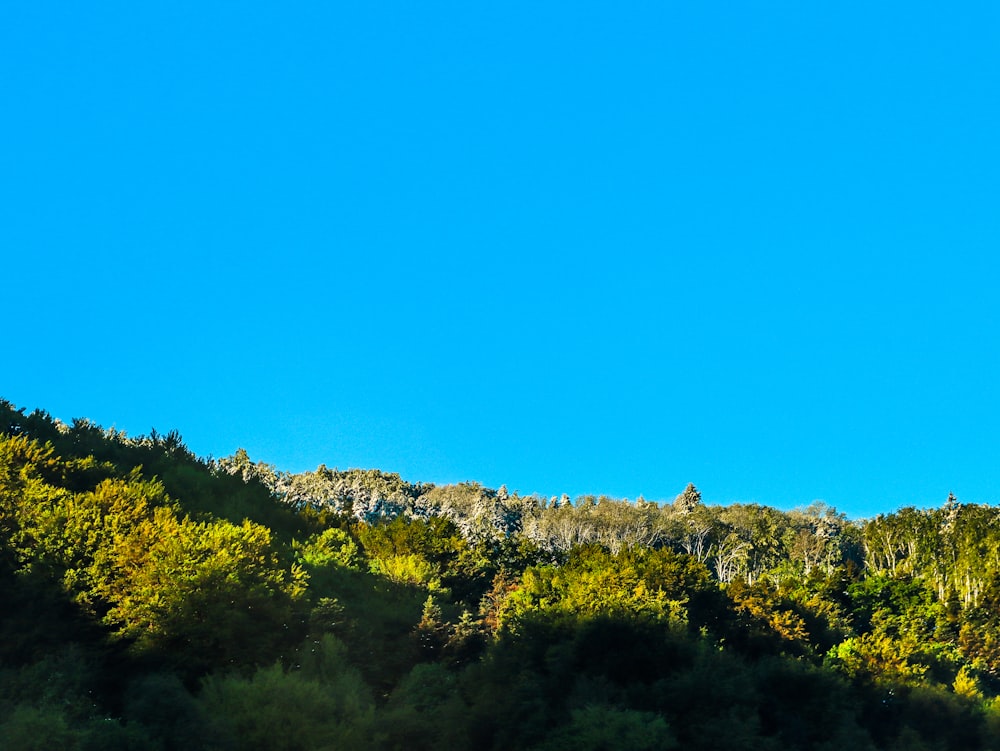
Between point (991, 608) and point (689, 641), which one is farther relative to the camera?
point (991, 608)

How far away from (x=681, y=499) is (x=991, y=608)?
80.8 metres

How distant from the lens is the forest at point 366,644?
3566cm

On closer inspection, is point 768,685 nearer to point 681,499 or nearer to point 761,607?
point 761,607

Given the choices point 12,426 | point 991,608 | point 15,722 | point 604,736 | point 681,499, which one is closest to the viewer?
point 15,722

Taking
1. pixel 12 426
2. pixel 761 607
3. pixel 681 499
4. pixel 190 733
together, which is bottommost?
pixel 190 733

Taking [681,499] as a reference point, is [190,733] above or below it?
below

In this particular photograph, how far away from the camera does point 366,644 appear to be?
175 feet

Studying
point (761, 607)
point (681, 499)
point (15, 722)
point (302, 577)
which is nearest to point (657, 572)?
point (761, 607)

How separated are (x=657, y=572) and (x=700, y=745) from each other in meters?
25.5

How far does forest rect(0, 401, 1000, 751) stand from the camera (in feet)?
117

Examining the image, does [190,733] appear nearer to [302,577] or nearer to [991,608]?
[302,577]

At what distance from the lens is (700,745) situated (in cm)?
4294

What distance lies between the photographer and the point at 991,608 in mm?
93812

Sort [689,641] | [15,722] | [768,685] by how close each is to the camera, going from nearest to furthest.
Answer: [15,722], [689,641], [768,685]
